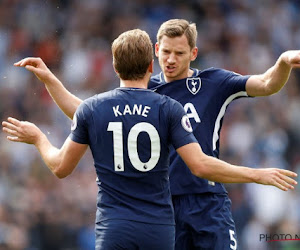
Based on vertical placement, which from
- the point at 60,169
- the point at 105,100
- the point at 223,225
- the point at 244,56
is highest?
the point at 244,56

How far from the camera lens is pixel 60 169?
4.79 meters

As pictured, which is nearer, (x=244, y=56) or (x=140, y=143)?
(x=140, y=143)

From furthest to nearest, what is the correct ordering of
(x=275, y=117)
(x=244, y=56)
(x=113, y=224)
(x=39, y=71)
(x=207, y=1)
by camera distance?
(x=207, y=1), (x=244, y=56), (x=275, y=117), (x=39, y=71), (x=113, y=224)

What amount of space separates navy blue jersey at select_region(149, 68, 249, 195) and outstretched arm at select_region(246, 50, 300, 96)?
0.06m

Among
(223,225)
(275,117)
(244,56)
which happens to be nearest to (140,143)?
(223,225)

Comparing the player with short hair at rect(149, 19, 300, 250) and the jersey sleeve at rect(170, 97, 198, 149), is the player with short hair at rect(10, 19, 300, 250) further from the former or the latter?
the jersey sleeve at rect(170, 97, 198, 149)

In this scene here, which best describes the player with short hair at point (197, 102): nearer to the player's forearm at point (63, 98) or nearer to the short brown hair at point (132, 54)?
the player's forearm at point (63, 98)

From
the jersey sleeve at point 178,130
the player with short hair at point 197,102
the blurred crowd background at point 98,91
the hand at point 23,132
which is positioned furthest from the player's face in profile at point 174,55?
the blurred crowd background at point 98,91

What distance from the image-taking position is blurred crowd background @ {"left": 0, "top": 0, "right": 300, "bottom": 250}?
1100 cm

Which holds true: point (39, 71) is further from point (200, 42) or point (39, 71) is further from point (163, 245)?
point (200, 42)

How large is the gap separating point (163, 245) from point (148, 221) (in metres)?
0.19

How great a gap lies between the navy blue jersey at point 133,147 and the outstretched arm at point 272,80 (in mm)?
1318

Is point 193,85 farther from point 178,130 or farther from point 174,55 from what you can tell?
point 178,130

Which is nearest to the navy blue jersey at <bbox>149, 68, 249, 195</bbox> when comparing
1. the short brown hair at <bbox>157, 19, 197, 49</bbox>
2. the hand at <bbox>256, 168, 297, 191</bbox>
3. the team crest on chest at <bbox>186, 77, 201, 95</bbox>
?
the team crest on chest at <bbox>186, 77, 201, 95</bbox>
